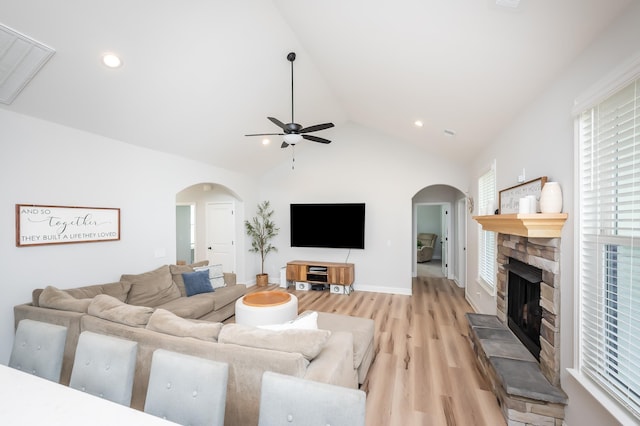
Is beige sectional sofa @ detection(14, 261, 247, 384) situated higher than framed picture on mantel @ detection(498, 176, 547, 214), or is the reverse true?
framed picture on mantel @ detection(498, 176, 547, 214)

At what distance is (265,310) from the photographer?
3.07m

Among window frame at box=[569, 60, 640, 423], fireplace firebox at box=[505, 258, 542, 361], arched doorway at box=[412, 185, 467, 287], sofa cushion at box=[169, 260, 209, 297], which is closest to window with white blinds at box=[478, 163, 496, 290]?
fireplace firebox at box=[505, 258, 542, 361]

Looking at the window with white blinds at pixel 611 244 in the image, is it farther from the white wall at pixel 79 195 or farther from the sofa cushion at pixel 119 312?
the white wall at pixel 79 195

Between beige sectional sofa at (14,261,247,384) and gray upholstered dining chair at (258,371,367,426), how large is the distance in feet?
7.04

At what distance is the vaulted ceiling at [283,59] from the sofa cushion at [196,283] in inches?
80.0

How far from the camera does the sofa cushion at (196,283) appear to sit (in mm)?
3939

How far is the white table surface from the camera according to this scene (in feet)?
3.34

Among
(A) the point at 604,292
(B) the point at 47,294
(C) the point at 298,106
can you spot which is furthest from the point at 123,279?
(A) the point at 604,292

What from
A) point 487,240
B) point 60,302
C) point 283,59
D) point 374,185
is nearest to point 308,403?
point 60,302

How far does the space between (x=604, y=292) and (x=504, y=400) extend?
43.8 inches

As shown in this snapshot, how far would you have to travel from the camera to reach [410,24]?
2.14m

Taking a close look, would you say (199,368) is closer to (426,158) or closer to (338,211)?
(338,211)

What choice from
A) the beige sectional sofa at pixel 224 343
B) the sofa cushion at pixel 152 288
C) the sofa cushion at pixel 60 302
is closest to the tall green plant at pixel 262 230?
the sofa cushion at pixel 152 288

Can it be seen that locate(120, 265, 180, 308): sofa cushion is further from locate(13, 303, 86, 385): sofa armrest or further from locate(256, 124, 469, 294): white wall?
locate(256, 124, 469, 294): white wall
